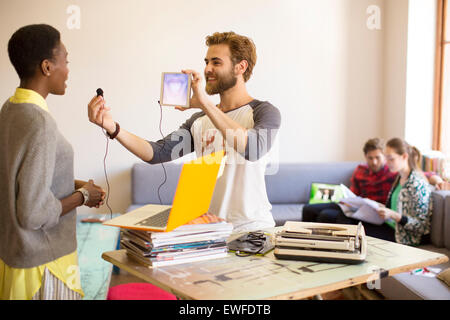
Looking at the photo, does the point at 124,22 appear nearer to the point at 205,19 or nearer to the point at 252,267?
the point at 205,19

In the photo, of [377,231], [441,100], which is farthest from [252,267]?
[441,100]

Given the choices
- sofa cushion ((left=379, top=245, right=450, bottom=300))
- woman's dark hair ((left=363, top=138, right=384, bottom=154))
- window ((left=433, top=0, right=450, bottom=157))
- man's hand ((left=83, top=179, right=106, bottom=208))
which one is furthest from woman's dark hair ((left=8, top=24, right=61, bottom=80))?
window ((left=433, top=0, right=450, bottom=157))

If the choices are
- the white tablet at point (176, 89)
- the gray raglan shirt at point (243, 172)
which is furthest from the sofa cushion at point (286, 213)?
the white tablet at point (176, 89)

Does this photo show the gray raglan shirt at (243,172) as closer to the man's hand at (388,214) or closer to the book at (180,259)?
the book at (180,259)

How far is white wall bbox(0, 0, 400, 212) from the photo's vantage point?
2.45m

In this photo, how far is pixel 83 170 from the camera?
7.60 ft

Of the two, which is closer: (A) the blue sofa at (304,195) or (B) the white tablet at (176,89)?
(B) the white tablet at (176,89)

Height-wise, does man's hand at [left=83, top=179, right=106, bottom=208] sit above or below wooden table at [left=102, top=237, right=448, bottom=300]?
above

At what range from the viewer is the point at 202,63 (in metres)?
2.65

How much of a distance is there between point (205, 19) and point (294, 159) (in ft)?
4.25

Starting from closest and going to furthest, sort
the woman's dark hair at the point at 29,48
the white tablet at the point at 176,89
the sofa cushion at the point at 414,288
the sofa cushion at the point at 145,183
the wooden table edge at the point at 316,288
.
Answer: the wooden table edge at the point at 316,288
the woman's dark hair at the point at 29,48
the white tablet at the point at 176,89
the sofa cushion at the point at 414,288
the sofa cushion at the point at 145,183

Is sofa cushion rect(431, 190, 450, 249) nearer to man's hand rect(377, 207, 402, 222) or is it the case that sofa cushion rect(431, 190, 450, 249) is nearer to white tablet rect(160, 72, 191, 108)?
man's hand rect(377, 207, 402, 222)

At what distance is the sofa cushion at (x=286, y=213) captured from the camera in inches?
136

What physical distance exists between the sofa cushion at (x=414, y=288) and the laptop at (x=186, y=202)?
1.46 meters
